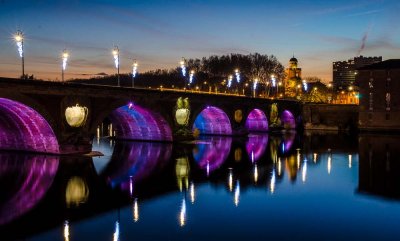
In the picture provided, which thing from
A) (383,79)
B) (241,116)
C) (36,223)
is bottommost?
(36,223)

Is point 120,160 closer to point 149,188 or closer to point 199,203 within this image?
point 149,188

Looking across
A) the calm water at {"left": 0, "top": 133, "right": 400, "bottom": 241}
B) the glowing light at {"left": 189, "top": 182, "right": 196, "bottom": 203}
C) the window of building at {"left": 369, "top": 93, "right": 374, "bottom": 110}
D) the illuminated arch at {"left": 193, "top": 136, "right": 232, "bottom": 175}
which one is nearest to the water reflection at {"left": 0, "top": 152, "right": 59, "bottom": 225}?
the calm water at {"left": 0, "top": 133, "right": 400, "bottom": 241}

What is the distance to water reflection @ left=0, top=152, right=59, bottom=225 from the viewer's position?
67.5ft

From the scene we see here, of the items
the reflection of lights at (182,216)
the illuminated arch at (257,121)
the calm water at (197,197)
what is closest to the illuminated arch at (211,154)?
the calm water at (197,197)

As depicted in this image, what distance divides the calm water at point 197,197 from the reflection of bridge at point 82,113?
1.89 meters

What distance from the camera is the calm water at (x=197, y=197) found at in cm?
1705

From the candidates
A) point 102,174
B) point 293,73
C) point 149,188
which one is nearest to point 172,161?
point 102,174

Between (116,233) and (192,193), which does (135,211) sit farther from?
(192,193)

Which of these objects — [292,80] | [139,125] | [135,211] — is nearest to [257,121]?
[139,125]

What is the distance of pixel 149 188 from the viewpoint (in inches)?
993

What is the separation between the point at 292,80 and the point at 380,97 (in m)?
45.6

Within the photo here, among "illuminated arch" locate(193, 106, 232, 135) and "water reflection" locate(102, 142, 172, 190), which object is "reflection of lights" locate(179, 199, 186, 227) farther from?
"illuminated arch" locate(193, 106, 232, 135)

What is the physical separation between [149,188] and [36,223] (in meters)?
8.10

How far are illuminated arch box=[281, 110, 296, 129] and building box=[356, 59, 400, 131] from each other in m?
12.4
